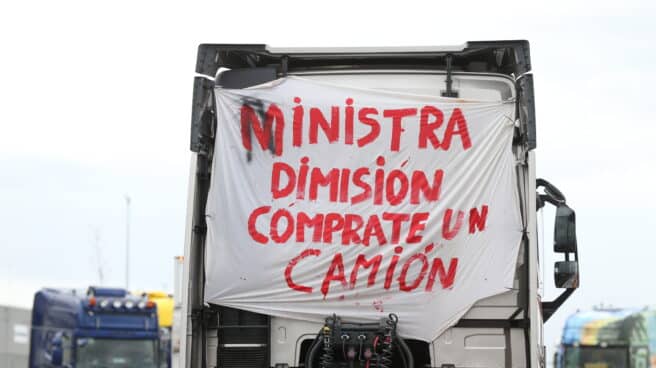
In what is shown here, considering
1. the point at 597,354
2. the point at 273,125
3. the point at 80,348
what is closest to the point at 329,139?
the point at 273,125

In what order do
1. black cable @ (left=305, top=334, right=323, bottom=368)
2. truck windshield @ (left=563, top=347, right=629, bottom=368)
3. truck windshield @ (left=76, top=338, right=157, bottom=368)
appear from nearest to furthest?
black cable @ (left=305, top=334, right=323, bottom=368)
truck windshield @ (left=76, top=338, right=157, bottom=368)
truck windshield @ (left=563, top=347, right=629, bottom=368)

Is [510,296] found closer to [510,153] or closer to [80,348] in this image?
[510,153]

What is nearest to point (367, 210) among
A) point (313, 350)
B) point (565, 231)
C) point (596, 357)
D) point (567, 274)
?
point (313, 350)

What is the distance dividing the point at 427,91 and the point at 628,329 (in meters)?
19.7

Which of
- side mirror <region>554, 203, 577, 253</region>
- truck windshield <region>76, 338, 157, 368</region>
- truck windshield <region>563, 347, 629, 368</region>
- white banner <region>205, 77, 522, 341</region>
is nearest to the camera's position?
white banner <region>205, 77, 522, 341</region>

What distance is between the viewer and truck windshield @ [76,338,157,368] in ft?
79.4

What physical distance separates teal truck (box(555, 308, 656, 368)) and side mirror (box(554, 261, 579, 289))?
18221 mm

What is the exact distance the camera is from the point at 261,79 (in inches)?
391

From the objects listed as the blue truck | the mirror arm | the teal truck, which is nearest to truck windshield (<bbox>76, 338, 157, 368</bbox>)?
the blue truck

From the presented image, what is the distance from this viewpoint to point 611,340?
2811 centimetres

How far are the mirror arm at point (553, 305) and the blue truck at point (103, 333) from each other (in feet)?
48.6

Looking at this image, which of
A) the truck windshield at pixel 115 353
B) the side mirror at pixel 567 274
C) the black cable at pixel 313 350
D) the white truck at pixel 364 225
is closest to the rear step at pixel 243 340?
the white truck at pixel 364 225

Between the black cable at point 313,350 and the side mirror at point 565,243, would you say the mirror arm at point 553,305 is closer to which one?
the side mirror at point 565,243

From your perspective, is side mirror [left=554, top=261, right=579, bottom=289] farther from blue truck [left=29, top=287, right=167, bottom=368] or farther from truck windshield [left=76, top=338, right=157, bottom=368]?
truck windshield [left=76, top=338, right=157, bottom=368]
